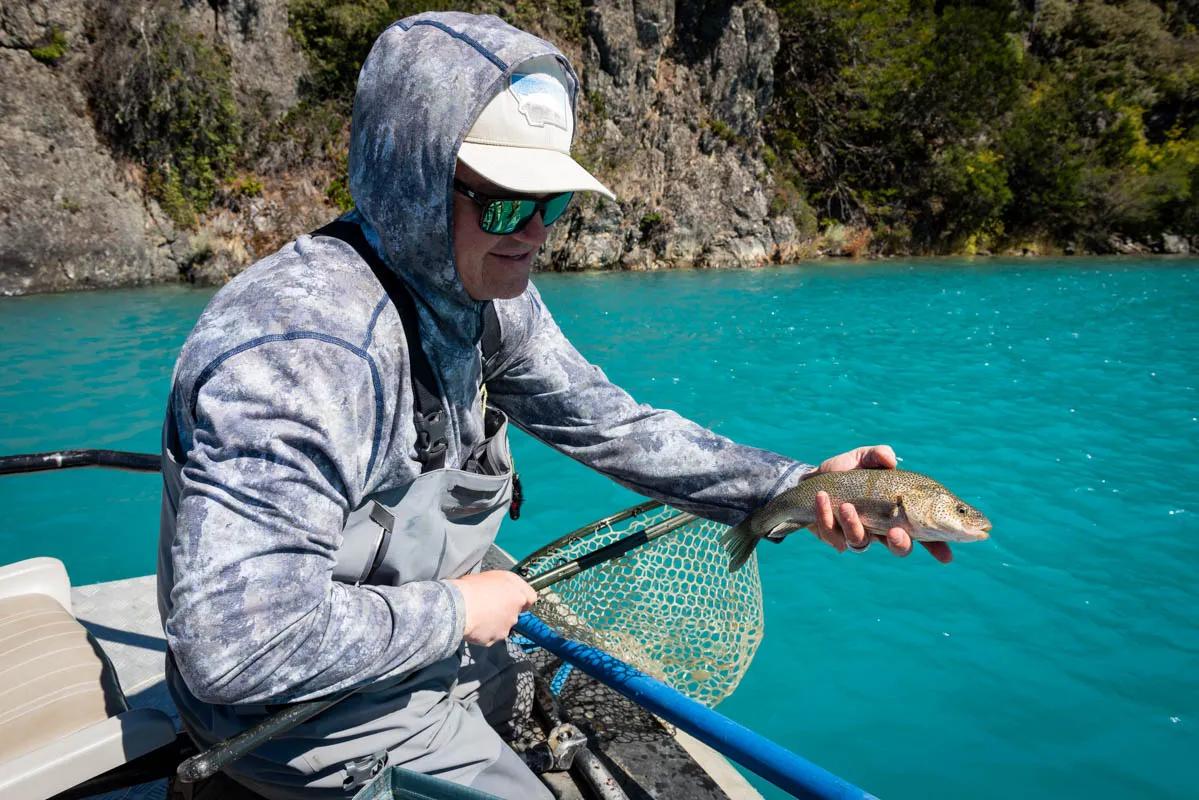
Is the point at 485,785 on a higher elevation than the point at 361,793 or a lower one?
lower

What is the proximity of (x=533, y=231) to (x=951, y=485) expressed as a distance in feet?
22.4

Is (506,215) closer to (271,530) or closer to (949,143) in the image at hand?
(271,530)

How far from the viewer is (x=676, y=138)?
28406mm

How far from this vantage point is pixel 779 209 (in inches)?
1147

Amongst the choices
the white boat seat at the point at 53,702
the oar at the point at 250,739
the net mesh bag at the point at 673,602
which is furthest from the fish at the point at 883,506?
the white boat seat at the point at 53,702

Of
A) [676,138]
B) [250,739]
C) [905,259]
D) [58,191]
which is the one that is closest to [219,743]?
[250,739]

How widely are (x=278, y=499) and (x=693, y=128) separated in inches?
1173

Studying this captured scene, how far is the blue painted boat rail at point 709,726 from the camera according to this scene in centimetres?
172

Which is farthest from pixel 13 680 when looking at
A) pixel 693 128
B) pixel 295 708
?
pixel 693 128

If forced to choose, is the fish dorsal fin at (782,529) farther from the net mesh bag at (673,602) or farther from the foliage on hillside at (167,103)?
the foliage on hillside at (167,103)

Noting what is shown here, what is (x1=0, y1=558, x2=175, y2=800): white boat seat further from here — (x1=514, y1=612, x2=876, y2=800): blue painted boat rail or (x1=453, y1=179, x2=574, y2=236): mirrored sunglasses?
(x1=453, y1=179, x2=574, y2=236): mirrored sunglasses

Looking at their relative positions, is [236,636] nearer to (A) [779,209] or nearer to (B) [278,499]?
(B) [278,499]

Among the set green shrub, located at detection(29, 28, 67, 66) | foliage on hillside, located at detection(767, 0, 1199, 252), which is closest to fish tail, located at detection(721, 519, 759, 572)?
green shrub, located at detection(29, 28, 67, 66)

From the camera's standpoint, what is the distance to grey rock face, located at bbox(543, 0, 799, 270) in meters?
26.3
